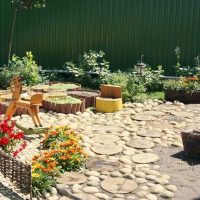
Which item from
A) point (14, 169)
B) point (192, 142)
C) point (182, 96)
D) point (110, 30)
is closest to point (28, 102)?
point (14, 169)

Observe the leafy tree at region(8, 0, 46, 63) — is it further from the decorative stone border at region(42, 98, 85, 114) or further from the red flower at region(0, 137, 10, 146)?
the red flower at region(0, 137, 10, 146)

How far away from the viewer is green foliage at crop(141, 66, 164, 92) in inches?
547

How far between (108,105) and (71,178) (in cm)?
482

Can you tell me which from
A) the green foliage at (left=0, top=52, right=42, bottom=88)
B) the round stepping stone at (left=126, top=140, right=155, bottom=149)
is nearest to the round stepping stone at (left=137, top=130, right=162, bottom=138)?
the round stepping stone at (left=126, top=140, right=155, bottom=149)

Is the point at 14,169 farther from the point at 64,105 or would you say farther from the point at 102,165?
the point at 64,105

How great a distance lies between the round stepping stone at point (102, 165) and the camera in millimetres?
7410

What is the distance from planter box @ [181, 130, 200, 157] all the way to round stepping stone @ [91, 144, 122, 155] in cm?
133

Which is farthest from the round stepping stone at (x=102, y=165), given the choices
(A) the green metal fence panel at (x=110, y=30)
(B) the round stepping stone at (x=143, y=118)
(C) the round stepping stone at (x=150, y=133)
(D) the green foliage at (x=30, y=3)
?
(D) the green foliage at (x=30, y=3)

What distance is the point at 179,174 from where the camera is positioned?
722cm

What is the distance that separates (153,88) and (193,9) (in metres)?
3.06

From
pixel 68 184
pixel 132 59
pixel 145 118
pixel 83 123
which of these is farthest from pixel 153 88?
pixel 68 184

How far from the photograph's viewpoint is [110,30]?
15.4 m

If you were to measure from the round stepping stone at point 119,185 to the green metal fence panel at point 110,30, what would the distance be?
8465 mm

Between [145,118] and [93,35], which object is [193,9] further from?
[145,118]
